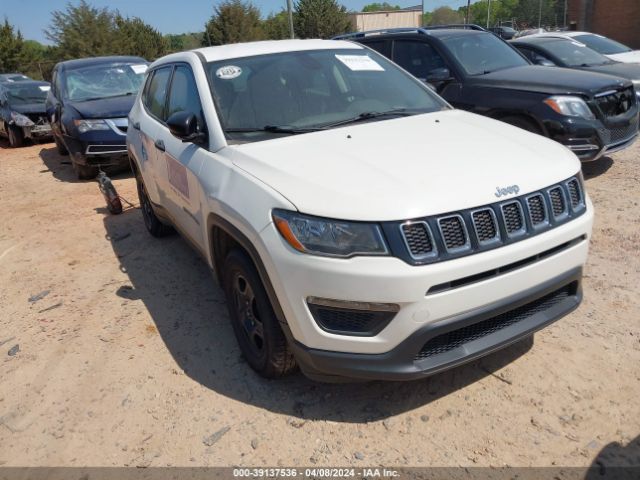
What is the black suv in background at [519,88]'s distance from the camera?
5.74 metres

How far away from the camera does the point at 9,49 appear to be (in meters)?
35.3

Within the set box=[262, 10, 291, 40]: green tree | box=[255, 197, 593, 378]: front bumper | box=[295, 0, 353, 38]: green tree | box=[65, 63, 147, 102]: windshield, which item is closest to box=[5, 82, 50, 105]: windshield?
box=[65, 63, 147, 102]: windshield

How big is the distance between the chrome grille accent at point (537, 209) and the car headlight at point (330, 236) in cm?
78

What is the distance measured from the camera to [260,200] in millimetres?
2537

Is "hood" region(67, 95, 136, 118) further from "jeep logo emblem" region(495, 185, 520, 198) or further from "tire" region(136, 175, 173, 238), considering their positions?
"jeep logo emblem" region(495, 185, 520, 198)

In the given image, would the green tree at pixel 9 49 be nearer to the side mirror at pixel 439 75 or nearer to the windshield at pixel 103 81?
the windshield at pixel 103 81

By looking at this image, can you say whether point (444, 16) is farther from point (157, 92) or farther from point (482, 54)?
point (157, 92)

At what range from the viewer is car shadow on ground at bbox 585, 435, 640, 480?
2.26 m

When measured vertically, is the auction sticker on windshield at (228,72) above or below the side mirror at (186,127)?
above

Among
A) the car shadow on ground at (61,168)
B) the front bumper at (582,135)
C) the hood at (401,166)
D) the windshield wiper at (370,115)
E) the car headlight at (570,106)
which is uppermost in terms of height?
the windshield wiper at (370,115)

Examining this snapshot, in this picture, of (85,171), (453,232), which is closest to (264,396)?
(453,232)

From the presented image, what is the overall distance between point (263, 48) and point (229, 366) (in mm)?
2191

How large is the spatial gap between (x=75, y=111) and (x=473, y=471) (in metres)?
7.94

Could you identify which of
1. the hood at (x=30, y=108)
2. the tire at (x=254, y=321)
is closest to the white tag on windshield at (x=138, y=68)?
the hood at (x=30, y=108)
